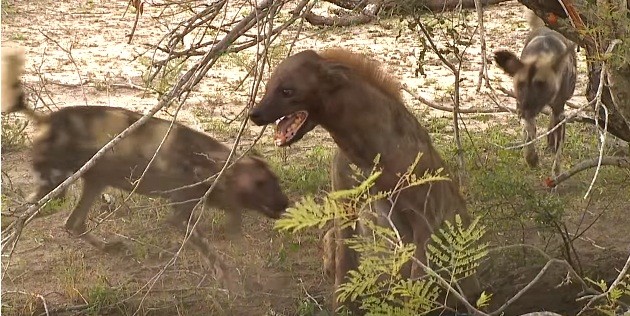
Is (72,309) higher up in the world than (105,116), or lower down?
lower down

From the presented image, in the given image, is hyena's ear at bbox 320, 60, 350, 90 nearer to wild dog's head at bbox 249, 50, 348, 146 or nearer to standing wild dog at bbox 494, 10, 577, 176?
wild dog's head at bbox 249, 50, 348, 146

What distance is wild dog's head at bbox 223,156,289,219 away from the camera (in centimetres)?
657

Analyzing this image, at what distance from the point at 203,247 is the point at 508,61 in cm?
360

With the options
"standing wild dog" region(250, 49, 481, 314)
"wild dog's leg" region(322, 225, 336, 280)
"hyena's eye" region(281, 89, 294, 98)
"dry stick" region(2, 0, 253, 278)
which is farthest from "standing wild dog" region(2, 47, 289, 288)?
"dry stick" region(2, 0, 253, 278)

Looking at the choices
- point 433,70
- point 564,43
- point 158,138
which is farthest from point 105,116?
point 433,70

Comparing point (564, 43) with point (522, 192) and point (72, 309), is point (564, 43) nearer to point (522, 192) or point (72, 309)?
point (522, 192)

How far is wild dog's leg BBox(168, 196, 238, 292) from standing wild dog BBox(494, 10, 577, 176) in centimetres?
326

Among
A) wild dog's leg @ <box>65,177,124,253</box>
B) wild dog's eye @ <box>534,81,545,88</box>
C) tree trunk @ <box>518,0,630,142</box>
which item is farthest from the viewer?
wild dog's eye @ <box>534,81,545,88</box>

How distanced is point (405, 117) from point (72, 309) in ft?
7.14

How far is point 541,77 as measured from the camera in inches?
353

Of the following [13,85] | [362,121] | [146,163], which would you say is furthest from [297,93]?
[13,85]

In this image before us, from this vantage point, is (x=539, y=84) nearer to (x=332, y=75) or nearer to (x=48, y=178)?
(x=332, y=75)

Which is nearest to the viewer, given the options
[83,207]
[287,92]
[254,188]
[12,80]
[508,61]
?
[287,92]

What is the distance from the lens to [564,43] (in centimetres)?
941
